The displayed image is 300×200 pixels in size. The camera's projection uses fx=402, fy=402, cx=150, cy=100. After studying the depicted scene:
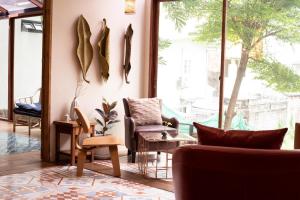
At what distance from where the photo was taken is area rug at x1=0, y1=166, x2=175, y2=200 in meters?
3.91

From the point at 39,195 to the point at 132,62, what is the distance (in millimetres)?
3102

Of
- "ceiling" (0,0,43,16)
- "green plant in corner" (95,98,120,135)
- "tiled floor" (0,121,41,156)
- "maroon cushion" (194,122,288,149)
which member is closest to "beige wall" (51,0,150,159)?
"green plant in corner" (95,98,120,135)

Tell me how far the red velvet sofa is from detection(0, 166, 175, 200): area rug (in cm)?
194

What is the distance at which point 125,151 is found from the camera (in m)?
6.21

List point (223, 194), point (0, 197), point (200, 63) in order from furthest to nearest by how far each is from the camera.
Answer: point (200, 63)
point (0, 197)
point (223, 194)

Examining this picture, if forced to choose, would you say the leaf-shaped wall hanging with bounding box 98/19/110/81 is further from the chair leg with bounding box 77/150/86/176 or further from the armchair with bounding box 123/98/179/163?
the chair leg with bounding box 77/150/86/176

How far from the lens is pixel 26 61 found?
918 cm

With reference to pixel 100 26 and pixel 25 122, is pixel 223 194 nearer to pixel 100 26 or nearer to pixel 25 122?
pixel 100 26

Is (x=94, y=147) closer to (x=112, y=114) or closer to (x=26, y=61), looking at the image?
(x=112, y=114)

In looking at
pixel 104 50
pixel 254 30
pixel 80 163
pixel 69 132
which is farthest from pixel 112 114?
pixel 254 30

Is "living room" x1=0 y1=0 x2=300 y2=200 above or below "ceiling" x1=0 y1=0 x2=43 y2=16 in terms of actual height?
below

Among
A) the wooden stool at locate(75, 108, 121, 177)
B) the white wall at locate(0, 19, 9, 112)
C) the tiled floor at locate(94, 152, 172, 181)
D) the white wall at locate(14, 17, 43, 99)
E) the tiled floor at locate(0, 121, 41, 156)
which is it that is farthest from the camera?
the white wall at locate(0, 19, 9, 112)

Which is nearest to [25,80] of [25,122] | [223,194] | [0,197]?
[25,122]

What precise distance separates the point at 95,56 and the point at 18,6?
3480 mm
